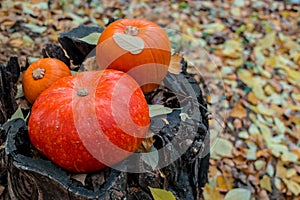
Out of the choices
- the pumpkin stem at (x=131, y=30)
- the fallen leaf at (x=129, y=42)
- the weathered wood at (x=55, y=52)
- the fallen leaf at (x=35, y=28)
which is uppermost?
the pumpkin stem at (x=131, y=30)

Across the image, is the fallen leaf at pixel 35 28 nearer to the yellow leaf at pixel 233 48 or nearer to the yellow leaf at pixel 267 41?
the yellow leaf at pixel 233 48

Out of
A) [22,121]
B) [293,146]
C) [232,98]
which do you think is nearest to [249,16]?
[232,98]

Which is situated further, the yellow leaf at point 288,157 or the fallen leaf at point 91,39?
the yellow leaf at point 288,157

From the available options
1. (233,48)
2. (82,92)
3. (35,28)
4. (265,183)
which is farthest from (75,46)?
(233,48)

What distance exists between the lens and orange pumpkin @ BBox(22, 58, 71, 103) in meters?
1.55

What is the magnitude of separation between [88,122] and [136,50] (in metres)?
0.37

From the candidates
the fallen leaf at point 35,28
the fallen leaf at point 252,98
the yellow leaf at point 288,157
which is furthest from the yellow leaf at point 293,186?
the fallen leaf at point 35,28

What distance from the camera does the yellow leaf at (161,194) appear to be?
57.9 inches

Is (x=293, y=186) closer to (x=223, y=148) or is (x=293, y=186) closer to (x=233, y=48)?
(x=223, y=148)

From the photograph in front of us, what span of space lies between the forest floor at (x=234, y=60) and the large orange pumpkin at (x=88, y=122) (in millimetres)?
965

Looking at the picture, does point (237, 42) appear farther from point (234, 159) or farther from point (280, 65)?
point (234, 159)

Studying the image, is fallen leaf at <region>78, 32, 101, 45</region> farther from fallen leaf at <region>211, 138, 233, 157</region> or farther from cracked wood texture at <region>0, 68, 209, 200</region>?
fallen leaf at <region>211, 138, 233, 157</region>

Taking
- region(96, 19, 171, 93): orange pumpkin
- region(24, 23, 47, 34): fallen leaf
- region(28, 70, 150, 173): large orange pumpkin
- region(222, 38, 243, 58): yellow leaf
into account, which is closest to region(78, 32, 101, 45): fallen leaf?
region(96, 19, 171, 93): orange pumpkin

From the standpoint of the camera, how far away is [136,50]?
5.03 feet
